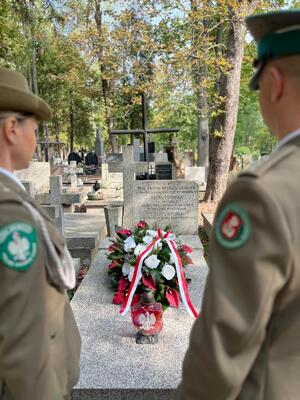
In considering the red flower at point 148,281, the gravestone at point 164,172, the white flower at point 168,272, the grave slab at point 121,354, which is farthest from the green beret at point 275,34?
the gravestone at point 164,172

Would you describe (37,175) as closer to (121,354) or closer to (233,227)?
(121,354)

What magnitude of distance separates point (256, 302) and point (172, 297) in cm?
267

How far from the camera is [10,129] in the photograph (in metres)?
1.51

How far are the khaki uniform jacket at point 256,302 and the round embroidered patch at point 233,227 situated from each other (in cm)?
1

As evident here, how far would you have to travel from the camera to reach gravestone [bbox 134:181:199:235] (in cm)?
691

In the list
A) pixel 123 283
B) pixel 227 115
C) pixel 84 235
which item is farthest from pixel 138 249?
pixel 227 115

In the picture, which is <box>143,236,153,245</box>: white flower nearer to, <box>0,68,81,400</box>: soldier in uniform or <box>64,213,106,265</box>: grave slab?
<box>0,68,81,400</box>: soldier in uniform

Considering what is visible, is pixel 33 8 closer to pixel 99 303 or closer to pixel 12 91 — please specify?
pixel 99 303

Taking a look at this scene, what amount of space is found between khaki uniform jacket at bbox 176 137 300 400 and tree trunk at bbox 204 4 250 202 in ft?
30.0

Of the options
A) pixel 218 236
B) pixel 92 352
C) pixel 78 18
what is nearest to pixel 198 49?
pixel 92 352

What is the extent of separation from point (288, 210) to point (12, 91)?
108cm

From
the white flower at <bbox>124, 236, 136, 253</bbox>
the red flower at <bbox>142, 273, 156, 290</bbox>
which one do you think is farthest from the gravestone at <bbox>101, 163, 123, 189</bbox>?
the red flower at <bbox>142, 273, 156, 290</bbox>

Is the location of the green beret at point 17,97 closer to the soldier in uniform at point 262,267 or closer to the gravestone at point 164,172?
the soldier in uniform at point 262,267

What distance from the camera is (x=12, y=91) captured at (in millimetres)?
1485
